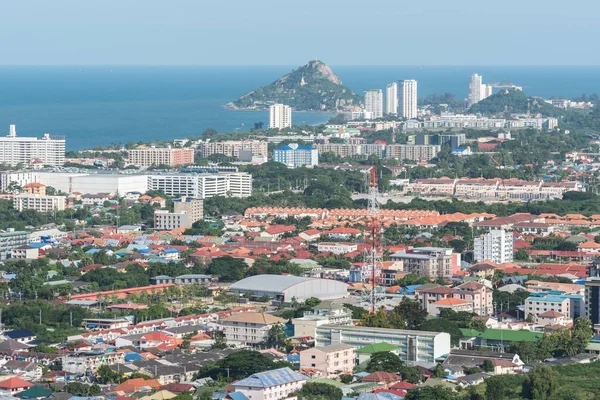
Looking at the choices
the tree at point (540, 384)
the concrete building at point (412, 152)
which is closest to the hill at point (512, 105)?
the concrete building at point (412, 152)

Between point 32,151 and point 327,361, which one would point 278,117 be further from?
point 327,361

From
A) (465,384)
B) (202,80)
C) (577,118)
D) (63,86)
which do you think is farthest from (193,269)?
(202,80)

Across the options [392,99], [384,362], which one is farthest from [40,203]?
[392,99]

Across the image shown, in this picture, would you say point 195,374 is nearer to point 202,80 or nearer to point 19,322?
point 19,322

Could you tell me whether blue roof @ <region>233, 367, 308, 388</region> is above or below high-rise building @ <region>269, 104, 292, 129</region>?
below

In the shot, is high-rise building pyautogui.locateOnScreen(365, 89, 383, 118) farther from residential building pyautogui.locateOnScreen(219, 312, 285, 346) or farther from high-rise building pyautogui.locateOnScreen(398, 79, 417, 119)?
residential building pyautogui.locateOnScreen(219, 312, 285, 346)

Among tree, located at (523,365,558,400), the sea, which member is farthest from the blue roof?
the sea
